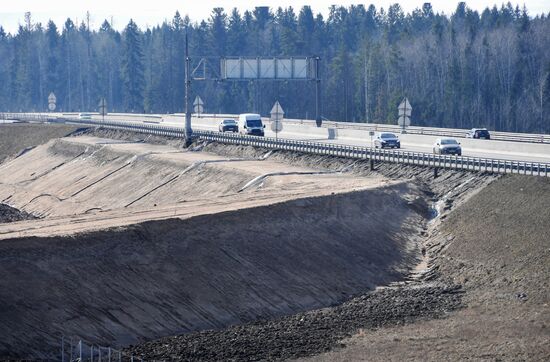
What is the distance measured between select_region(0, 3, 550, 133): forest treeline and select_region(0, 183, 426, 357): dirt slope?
68.8 meters

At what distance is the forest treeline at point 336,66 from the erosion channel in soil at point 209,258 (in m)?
60.5

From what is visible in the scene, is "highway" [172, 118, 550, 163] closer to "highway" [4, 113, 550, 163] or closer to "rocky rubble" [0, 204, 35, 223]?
"highway" [4, 113, 550, 163]

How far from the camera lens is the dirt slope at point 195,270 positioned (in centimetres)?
3516

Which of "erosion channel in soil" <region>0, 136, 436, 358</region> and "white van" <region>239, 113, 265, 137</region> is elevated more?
"white van" <region>239, 113, 265, 137</region>

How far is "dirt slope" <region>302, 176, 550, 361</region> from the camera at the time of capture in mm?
33531

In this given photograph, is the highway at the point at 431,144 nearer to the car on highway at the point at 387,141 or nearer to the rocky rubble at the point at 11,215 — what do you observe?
the car on highway at the point at 387,141

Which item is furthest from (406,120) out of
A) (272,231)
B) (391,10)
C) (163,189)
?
(391,10)

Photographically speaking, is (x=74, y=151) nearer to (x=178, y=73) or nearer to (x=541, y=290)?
(x=541, y=290)

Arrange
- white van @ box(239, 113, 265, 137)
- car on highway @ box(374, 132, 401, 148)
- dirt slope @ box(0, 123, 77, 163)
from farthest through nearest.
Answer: dirt slope @ box(0, 123, 77, 163), white van @ box(239, 113, 265, 137), car on highway @ box(374, 132, 401, 148)

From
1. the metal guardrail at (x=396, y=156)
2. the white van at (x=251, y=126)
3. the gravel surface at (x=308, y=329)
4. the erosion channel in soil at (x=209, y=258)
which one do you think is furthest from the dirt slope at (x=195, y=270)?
the white van at (x=251, y=126)

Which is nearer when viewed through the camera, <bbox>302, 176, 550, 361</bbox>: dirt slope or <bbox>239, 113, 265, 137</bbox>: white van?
<bbox>302, 176, 550, 361</bbox>: dirt slope

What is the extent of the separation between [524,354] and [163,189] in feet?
124

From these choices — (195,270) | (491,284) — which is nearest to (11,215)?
(195,270)

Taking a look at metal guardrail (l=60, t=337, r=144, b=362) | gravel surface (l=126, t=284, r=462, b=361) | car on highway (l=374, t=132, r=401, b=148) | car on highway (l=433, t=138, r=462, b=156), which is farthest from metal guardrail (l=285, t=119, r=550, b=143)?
metal guardrail (l=60, t=337, r=144, b=362)
